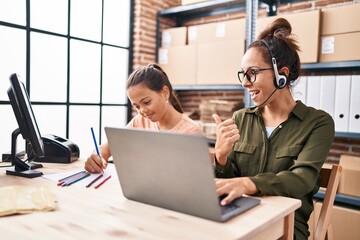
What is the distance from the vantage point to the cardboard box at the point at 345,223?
Result: 203cm

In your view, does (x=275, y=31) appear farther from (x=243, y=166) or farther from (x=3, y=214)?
(x=3, y=214)

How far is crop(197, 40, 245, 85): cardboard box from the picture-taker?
2.72m

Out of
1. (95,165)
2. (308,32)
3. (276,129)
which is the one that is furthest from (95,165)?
(308,32)

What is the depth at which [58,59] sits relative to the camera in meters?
2.77

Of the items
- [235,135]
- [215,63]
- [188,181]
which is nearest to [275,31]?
[235,135]

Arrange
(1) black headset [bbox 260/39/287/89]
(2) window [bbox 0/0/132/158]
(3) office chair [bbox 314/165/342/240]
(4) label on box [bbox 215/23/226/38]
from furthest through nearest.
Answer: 1. (4) label on box [bbox 215/23/226/38]
2. (2) window [bbox 0/0/132/158]
3. (1) black headset [bbox 260/39/287/89]
4. (3) office chair [bbox 314/165/342/240]

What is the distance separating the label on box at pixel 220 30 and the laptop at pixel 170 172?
217cm

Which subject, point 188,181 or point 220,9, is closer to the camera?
point 188,181

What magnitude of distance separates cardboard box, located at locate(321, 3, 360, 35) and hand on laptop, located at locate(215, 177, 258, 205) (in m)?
1.64

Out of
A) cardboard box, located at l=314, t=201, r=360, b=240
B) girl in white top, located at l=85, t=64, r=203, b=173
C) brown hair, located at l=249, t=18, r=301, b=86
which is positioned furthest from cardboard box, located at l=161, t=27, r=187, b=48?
cardboard box, located at l=314, t=201, r=360, b=240

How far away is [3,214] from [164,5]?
10.1ft

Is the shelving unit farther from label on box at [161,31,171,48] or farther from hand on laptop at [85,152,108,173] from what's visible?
hand on laptop at [85,152,108,173]

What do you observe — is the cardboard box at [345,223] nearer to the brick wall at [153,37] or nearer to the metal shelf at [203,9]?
the brick wall at [153,37]

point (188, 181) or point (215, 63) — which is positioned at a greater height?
point (215, 63)
